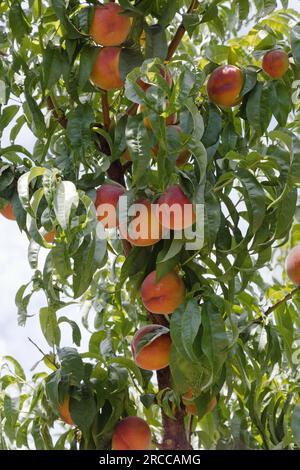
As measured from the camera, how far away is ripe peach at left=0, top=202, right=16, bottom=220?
128cm

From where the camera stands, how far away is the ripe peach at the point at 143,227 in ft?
3.63

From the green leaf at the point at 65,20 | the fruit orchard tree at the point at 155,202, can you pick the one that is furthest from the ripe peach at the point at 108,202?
the green leaf at the point at 65,20

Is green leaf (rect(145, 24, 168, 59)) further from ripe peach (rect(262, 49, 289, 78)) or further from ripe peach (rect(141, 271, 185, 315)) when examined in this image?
ripe peach (rect(141, 271, 185, 315))

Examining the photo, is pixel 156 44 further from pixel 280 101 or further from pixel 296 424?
pixel 296 424

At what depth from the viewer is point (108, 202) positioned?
116cm

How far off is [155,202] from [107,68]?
0.25m

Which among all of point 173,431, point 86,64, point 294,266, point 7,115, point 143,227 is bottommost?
point 173,431

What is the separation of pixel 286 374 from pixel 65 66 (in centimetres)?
80

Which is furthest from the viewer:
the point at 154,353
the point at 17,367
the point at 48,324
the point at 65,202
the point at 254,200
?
the point at 17,367

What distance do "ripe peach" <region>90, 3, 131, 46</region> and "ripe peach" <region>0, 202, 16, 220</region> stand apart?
1.02 feet

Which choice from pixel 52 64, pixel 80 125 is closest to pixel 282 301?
pixel 80 125

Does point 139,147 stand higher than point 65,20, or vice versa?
point 65,20
